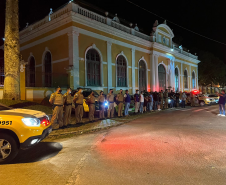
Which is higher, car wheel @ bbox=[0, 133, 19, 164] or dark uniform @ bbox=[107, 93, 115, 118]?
A: dark uniform @ bbox=[107, 93, 115, 118]

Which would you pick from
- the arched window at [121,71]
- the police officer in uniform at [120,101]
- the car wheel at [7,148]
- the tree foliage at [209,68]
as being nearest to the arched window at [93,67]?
the arched window at [121,71]

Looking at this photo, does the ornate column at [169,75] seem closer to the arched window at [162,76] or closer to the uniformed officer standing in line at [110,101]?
the arched window at [162,76]

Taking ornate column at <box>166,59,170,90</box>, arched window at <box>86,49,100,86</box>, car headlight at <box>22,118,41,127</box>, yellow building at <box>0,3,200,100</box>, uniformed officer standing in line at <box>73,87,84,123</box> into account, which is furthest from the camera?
ornate column at <box>166,59,170,90</box>

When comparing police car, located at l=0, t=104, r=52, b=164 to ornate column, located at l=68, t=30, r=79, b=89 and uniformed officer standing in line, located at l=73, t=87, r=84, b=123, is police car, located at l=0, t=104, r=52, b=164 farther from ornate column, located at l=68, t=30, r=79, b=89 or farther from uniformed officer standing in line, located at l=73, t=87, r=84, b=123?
ornate column, located at l=68, t=30, r=79, b=89

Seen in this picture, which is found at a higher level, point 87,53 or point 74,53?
point 87,53

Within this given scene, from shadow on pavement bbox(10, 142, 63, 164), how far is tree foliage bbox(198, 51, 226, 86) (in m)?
43.6

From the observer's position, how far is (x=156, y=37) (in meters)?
26.9

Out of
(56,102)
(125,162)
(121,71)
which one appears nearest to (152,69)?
(121,71)

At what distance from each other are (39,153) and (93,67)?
1395 centimetres

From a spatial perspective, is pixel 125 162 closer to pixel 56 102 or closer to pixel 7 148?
pixel 7 148

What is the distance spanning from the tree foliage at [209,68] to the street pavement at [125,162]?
40.3 meters

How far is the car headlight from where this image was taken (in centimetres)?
462

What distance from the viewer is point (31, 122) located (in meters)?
4.71

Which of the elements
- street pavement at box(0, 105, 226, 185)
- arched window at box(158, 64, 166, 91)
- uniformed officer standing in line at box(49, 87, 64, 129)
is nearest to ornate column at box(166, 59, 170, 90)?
arched window at box(158, 64, 166, 91)
